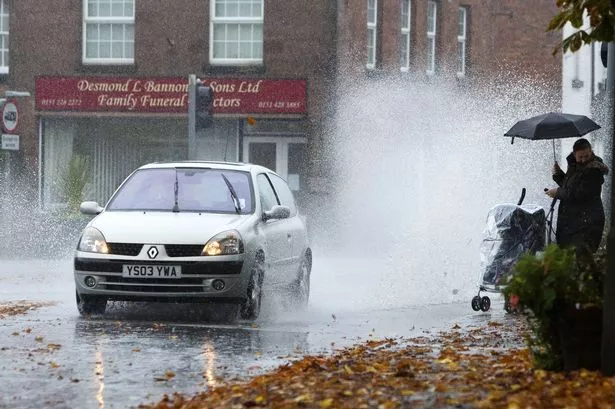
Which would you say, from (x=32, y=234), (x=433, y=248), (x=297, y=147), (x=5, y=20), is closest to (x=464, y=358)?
(x=433, y=248)

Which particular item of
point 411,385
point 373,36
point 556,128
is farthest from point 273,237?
point 373,36

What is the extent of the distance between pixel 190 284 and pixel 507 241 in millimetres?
4140

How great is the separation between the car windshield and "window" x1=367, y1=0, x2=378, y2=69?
75.0ft

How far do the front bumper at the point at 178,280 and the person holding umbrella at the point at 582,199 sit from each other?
375cm

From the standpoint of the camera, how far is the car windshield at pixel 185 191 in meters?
15.4

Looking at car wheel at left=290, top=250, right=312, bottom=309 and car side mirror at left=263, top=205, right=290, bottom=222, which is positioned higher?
car side mirror at left=263, top=205, right=290, bottom=222

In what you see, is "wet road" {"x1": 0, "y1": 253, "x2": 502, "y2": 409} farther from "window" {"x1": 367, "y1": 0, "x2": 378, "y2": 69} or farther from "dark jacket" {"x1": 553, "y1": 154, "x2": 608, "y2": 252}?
"window" {"x1": 367, "y1": 0, "x2": 378, "y2": 69}

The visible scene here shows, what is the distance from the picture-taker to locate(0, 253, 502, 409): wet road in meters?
9.69

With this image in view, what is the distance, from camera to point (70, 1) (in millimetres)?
38312

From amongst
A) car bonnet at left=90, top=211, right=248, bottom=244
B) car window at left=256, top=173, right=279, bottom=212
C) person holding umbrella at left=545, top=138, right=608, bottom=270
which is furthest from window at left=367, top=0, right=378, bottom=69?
car bonnet at left=90, top=211, right=248, bottom=244

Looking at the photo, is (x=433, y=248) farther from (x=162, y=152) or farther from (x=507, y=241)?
(x=162, y=152)

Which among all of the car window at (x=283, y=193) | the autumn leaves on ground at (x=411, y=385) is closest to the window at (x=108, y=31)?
the car window at (x=283, y=193)

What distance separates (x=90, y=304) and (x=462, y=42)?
29403 millimetres

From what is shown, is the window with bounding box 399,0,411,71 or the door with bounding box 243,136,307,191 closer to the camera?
the door with bounding box 243,136,307,191
